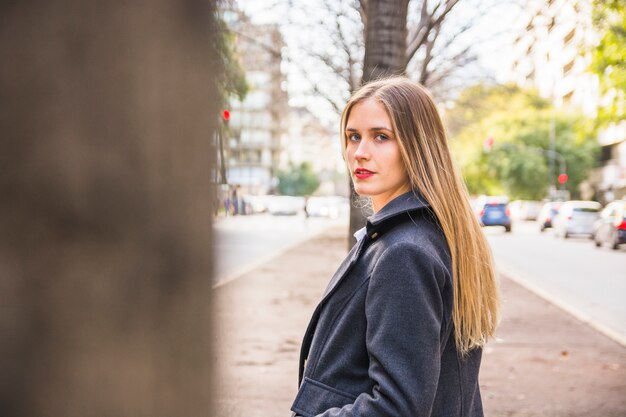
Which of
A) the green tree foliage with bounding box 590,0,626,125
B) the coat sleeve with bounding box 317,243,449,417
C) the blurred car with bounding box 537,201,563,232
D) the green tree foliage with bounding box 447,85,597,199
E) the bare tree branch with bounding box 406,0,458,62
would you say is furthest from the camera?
the green tree foliage with bounding box 447,85,597,199

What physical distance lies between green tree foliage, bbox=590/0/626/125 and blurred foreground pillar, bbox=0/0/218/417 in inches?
487

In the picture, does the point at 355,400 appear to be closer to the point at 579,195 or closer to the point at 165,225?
the point at 165,225

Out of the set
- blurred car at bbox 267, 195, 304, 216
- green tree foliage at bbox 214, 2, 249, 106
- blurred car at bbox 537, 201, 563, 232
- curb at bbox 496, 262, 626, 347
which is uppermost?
green tree foliage at bbox 214, 2, 249, 106

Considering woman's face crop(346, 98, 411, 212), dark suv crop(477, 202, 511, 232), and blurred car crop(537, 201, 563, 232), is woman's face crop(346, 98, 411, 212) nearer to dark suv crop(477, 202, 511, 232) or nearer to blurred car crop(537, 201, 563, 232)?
dark suv crop(477, 202, 511, 232)

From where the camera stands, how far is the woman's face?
1535mm

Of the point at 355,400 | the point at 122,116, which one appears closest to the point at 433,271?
the point at 355,400

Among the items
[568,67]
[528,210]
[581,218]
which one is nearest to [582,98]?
[568,67]

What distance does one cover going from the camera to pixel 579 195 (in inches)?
2297

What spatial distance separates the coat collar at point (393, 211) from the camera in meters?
1.46

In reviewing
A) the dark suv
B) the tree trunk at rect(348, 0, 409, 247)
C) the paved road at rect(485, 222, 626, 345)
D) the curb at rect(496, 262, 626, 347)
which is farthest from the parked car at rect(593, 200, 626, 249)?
the tree trunk at rect(348, 0, 409, 247)

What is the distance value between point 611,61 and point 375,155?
55.6 ft

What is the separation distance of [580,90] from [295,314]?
54.1 metres

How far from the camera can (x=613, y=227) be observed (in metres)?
21.6

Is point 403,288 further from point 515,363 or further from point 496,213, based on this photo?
point 496,213
